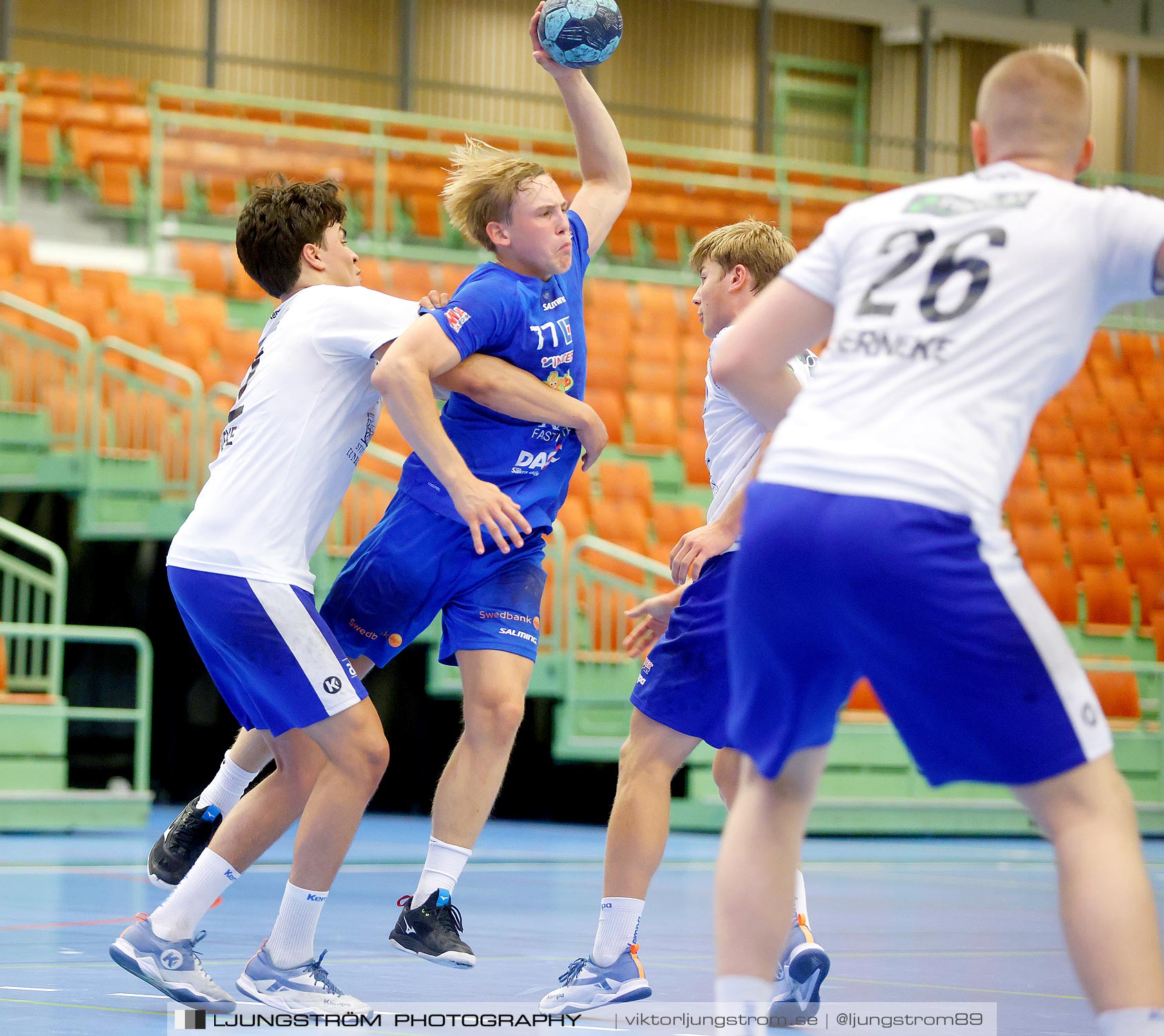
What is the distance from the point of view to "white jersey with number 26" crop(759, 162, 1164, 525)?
8.28ft

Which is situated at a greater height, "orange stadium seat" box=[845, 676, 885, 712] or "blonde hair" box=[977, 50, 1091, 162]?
"blonde hair" box=[977, 50, 1091, 162]

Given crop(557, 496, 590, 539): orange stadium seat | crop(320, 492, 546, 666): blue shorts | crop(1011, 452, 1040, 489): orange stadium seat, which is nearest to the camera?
crop(320, 492, 546, 666): blue shorts

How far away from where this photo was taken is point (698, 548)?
3.95 m

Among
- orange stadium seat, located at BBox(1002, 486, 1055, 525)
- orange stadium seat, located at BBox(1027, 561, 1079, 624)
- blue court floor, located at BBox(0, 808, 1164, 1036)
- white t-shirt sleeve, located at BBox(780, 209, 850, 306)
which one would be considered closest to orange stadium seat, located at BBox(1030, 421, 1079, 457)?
orange stadium seat, located at BBox(1002, 486, 1055, 525)

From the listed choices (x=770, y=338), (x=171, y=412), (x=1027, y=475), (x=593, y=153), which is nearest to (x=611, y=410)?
(x=171, y=412)

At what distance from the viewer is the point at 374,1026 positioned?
3.72 m

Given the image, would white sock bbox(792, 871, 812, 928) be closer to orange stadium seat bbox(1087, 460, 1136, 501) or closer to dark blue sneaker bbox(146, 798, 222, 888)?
dark blue sneaker bbox(146, 798, 222, 888)

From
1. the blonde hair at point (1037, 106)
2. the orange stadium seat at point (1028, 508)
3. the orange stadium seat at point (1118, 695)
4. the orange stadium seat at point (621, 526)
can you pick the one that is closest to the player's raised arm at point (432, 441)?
the blonde hair at point (1037, 106)

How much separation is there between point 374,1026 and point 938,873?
215 inches

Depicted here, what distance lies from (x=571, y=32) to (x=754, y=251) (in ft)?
2.48

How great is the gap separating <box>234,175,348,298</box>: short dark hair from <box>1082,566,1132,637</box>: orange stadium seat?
1078cm

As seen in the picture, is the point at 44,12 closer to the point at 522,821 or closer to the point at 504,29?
the point at 504,29

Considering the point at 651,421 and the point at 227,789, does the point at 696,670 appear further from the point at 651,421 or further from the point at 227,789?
the point at 651,421

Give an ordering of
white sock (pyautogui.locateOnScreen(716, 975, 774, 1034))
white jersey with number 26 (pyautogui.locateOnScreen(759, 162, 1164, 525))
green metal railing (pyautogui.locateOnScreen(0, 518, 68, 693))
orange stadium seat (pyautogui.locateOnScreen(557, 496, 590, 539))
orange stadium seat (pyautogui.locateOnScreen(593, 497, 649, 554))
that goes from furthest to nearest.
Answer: orange stadium seat (pyautogui.locateOnScreen(593, 497, 649, 554)) → orange stadium seat (pyautogui.locateOnScreen(557, 496, 590, 539)) → green metal railing (pyautogui.locateOnScreen(0, 518, 68, 693)) → white sock (pyautogui.locateOnScreen(716, 975, 774, 1034)) → white jersey with number 26 (pyautogui.locateOnScreen(759, 162, 1164, 525))
